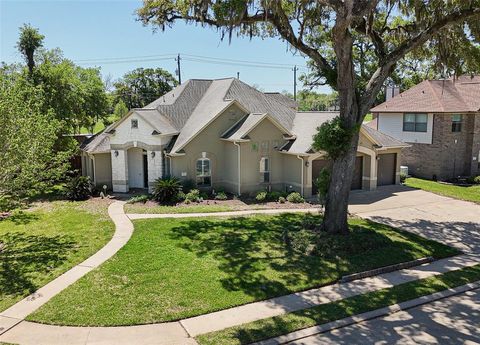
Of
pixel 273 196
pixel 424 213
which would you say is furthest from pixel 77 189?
pixel 424 213

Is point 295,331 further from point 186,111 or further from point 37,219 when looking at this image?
point 186,111

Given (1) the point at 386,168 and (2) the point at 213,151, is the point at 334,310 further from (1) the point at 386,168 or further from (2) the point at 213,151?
(1) the point at 386,168

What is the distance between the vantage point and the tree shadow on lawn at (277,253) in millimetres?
12578

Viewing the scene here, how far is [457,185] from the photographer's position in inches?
1191

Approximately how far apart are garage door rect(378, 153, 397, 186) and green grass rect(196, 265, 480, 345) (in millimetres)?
14742

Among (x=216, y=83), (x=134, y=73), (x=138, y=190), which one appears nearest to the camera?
(x=138, y=190)

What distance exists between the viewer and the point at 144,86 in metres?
73.4

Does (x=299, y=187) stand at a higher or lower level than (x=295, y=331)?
higher

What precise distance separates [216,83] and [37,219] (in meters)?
15.0

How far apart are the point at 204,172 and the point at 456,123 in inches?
763

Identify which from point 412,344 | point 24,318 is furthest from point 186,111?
point 412,344

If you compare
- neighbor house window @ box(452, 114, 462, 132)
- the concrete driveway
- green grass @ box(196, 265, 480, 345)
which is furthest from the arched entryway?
neighbor house window @ box(452, 114, 462, 132)

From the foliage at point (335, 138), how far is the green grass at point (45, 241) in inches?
353

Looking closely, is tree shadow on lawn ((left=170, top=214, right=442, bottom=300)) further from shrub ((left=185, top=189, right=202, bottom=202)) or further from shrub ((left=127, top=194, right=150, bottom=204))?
shrub ((left=127, top=194, right=150, bottom=204))
